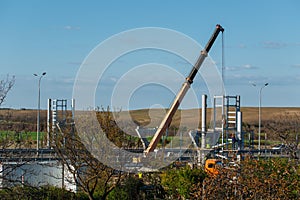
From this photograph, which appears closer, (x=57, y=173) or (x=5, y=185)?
(x=5, y=185)

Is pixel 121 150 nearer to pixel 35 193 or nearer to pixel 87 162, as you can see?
pixel 87 162

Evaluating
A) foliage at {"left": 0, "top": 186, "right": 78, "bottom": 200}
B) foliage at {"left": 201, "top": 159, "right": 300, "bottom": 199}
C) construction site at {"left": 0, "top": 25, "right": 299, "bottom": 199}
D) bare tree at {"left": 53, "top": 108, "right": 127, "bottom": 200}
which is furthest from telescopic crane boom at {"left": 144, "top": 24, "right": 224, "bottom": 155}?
foliage at {"left": 201, "top": 159, "right": 300, "bottom": 199}

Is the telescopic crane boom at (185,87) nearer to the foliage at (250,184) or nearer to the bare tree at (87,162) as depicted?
the bare tree at (87,162)

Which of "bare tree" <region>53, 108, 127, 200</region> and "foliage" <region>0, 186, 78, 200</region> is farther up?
"bare tree" <region>53, 108, 127, 200</region>

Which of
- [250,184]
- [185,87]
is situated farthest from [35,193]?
[185,87]

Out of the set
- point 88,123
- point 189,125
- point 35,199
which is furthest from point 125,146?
point 189,125

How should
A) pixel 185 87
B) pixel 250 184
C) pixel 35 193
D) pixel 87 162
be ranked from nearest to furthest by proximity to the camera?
pixel 250 184, pixel 35 193, pixel 87 162, pixel 185 87

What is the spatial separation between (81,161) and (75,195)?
1.20 metres

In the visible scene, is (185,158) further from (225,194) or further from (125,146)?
(225,194)

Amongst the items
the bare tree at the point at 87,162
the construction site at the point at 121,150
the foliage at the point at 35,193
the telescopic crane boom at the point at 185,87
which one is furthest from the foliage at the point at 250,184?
the telescopic crane boom at the point at 185,87

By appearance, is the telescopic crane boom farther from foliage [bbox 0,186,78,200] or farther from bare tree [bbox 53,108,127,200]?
foliage [bbox 0,186,78,200]

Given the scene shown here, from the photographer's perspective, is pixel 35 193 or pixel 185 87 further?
pixel 185 87

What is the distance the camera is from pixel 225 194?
15773 mm


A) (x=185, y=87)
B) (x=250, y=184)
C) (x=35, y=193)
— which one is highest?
(x=185, y=87)
